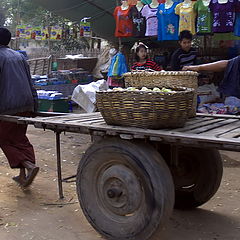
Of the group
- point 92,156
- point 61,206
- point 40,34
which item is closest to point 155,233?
point 92,156

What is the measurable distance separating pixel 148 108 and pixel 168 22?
4.78 m

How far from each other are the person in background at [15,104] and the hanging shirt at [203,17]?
3.50m

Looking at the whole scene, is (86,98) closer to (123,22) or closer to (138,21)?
(123,22)

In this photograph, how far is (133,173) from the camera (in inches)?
113

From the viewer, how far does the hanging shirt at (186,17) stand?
6.65 metres

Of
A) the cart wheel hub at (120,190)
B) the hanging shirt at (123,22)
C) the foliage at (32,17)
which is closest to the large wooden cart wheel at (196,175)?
the cart wheel hub at (120,190)

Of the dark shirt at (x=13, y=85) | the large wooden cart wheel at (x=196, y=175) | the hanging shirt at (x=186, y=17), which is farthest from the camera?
the hanging shirt at (x=186, y=17)

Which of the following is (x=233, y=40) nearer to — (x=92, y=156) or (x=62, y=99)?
(x=62, y=99)

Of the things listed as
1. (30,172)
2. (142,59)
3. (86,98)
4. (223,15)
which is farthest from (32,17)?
(30,172)

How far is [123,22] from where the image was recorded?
7676 millimetres

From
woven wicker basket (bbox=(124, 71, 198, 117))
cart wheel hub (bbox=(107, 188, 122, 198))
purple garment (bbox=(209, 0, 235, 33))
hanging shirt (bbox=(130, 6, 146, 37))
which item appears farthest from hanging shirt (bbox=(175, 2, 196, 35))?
cart wheel hub (bbox=(107, 188, 122, 198))

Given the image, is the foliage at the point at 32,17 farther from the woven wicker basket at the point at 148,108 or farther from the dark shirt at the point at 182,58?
the woven wicker basket at the point at 148,108

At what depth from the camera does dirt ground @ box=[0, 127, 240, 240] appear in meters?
3.34

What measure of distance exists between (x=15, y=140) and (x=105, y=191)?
1785 mm
